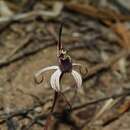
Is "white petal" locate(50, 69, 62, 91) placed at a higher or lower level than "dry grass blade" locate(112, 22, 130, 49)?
higher

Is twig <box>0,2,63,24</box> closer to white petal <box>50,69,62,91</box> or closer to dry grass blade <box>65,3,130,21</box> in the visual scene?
dry grass blade <box>65,3,130,21</box>

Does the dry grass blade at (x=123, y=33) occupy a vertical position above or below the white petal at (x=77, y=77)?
below

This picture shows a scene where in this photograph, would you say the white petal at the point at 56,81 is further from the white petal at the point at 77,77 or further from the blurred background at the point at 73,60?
the blurred background at the point at 73,60

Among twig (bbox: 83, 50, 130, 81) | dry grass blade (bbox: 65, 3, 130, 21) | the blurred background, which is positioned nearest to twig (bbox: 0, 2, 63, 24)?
the blurred background

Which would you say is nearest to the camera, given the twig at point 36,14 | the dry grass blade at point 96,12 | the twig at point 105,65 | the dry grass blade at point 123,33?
the twig at point 105,65

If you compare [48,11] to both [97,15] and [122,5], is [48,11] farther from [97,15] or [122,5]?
[122,5]

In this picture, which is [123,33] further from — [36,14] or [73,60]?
[36,14]

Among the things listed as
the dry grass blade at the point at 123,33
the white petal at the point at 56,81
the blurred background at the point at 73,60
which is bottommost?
the blurred background at the point at 73,60

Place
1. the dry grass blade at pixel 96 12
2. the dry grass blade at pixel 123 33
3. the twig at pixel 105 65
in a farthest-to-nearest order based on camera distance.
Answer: the dry grass blade at pixel 96 12 < the dry grass blade at pixel 123 33 < the twig at pixel 105 65

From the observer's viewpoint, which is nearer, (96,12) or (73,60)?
(73,60)

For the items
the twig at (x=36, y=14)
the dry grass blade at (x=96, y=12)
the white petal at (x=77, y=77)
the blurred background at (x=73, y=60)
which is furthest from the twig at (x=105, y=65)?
the white petal at (x=77, y=77)

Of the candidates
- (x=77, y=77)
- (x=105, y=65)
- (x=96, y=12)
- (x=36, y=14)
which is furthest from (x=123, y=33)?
(x=77, y=77)
